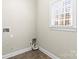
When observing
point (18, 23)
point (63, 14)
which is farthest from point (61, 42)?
point (18, 23)

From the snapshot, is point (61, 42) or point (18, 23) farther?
point (18, 23)

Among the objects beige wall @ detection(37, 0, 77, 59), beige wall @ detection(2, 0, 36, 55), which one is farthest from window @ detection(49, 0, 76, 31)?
beige wall @ detection(2, 0, 36, 55)

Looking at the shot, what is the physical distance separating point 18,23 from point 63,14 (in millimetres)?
2083

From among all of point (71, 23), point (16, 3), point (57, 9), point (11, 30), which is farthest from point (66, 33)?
point (16, 3)

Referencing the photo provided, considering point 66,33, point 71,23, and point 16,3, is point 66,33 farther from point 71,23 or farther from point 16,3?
point 16,3

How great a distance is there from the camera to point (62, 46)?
270 centimetres

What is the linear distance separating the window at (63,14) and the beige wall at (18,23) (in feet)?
4.60

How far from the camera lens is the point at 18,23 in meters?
3.85

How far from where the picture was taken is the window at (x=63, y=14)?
2.33 metres

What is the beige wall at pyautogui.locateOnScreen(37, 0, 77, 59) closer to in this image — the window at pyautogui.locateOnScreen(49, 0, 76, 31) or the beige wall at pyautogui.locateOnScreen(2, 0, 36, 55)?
the window at pyautogui.locateOnScreen(49, 0, 76, 31)

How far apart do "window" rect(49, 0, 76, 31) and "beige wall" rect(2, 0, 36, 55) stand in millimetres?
1402

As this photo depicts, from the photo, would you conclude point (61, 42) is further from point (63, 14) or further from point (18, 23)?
point (18, 23)

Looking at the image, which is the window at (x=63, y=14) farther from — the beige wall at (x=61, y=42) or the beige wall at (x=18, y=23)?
the beige wall at (x=18, y=23)

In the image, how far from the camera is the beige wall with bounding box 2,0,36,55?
336 cm
